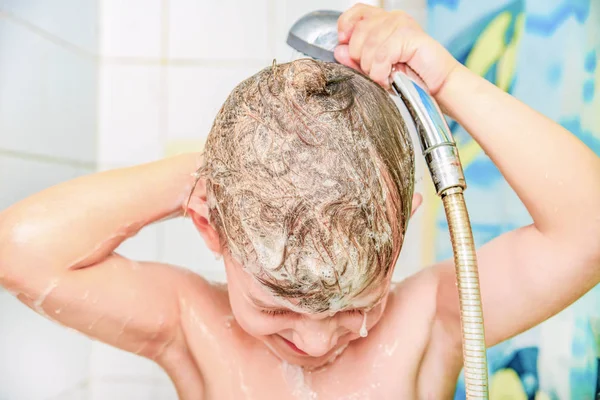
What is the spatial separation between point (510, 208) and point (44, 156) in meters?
0.94

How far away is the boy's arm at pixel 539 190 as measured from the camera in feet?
2.35

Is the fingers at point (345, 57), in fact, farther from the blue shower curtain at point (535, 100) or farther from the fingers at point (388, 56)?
the blue shower curtain at point (535, 100)

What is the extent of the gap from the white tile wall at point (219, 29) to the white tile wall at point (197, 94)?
0.03 metres

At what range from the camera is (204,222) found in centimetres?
76

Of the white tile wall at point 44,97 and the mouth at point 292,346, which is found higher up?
the white tile wall at point 44,97

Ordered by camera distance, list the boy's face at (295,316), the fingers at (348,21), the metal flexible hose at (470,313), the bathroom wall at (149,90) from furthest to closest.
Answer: the bathroom wall at (149,90) < the fingers at (348,21) < the boy's face at (295,316) < the metal flexible hose at (470,313)

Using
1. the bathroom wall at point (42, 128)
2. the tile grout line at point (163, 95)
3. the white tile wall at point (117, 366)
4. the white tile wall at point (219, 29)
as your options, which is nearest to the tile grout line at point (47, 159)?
the bathroom wall at point (42, 128)

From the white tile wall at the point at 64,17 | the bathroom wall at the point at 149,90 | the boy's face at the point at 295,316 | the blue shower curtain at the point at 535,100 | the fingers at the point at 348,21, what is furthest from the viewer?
the bathroom wall at the point at 149,90

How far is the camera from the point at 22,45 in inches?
45.6

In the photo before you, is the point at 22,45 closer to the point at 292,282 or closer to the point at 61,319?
the point at 61,319

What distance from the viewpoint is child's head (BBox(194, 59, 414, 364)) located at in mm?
610

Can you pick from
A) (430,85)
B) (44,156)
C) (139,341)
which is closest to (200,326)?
(139,341)

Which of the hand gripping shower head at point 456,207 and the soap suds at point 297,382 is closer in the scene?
the hand gripping shower head at point 456,207

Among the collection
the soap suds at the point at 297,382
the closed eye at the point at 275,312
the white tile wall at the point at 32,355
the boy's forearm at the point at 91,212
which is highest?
the boy's forearm at the point at 91,212
